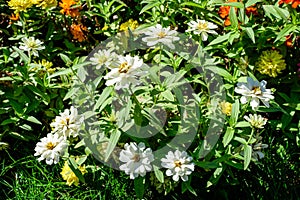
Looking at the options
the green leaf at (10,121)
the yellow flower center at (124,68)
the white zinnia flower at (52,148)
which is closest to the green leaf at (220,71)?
the yellow flower center at (124,68)

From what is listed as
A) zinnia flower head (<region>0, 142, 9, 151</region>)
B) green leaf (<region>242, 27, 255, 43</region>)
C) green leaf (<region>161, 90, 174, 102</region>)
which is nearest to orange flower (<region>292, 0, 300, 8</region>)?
green leaf (<region>242, 27, 255, 43</region>)

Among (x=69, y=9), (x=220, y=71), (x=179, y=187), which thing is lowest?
(x=179, y=187)

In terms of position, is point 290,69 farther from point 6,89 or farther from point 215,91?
point 6,89

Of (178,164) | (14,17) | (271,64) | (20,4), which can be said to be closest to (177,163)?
(178,164)

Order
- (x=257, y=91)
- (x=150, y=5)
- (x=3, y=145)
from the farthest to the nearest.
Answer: (x=3, y=145)
(x=150, y=5)
(x=257, y=91)

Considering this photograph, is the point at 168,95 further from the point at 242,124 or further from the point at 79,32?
the point at 79,32

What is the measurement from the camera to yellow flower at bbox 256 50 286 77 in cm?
256

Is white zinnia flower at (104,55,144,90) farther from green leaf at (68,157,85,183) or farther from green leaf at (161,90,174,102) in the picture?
green leaf at (68,157,85,183)

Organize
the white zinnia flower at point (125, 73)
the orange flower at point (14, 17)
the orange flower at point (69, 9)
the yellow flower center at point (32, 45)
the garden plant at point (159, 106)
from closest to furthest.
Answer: the white zinnia flower at point (125, 73), the garden plant at point (159, 106), the yellow flower center at point (32, 45), the orange flower at point (69, 9), the orange flower at point (14, 17)

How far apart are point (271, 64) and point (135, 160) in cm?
82

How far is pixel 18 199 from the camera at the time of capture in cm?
261

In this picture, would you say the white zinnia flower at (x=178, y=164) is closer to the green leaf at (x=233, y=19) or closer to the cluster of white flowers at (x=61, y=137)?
the cluster of white flowers at (x=61, y=137)

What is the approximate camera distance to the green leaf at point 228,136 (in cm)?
234

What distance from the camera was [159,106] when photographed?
238 centimetres
